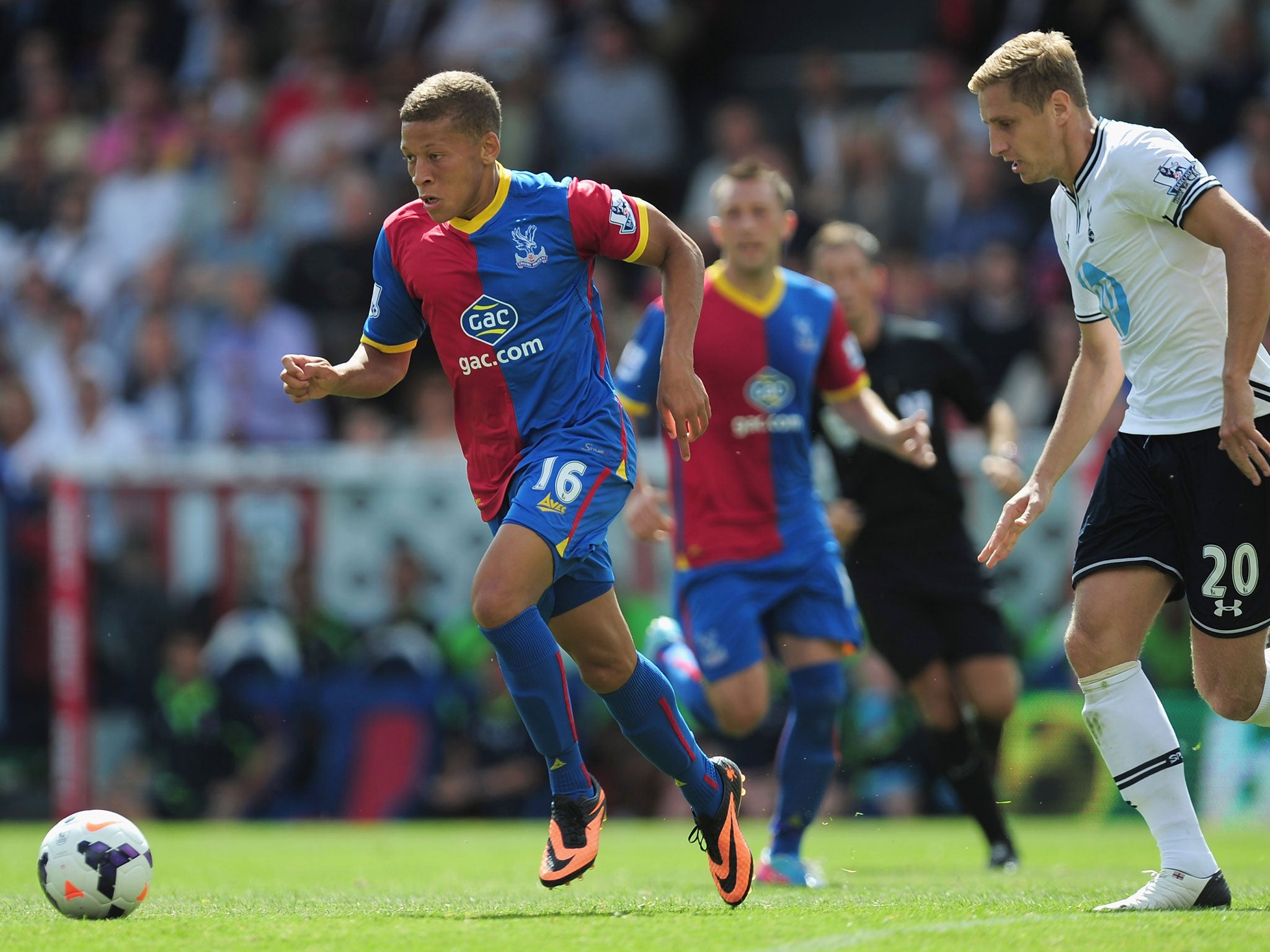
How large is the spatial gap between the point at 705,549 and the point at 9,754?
23.6 feet

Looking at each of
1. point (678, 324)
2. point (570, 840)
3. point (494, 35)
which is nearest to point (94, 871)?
point (570, 840)

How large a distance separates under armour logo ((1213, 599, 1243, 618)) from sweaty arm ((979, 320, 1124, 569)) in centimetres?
59

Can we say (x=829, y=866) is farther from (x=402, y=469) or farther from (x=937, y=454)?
(x=402, y=469)

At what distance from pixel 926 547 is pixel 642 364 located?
1.73m

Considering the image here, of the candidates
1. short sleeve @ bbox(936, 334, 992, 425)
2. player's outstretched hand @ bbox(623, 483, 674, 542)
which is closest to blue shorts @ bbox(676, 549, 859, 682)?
player's outstretched hand @ bbox(623, 483, 674, 542)

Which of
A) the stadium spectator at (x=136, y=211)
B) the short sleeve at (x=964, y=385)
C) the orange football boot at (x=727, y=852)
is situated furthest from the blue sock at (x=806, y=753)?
the stadium spectator at (x=136, y=211)

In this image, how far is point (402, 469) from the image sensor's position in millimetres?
12117

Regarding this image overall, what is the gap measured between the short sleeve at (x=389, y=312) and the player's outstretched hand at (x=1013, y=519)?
80.2 inches

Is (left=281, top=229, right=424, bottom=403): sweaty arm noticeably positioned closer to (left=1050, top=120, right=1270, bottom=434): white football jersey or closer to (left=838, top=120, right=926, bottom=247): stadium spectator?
(left=1050, top=120, right=1270, bottom=434): white football jersey

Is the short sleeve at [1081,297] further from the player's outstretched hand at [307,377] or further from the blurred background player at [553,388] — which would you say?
the player's outstretched hand at [307,377]

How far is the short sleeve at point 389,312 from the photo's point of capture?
5.51 m

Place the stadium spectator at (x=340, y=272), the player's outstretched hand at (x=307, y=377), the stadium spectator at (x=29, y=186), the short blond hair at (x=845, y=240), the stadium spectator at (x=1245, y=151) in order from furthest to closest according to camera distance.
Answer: the stadium spectator at (x=29, y=186)
the stadium spectator at (x=340, y=272)
the stadium spectator at (x=1245, y=151)
the short blond hair at (x=845, y=240)
the player's outstretched hand at (x=307, y=377)

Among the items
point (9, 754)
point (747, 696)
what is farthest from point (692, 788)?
point (9, 754)

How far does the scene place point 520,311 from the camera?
5305mm
